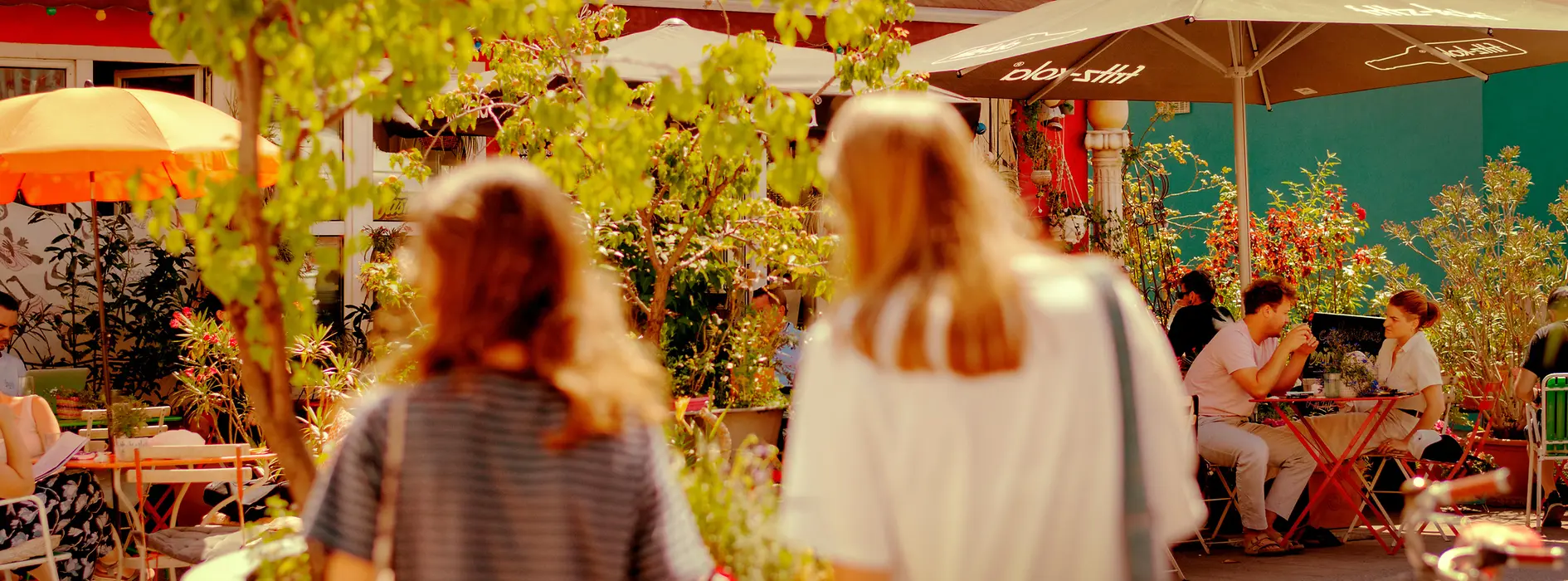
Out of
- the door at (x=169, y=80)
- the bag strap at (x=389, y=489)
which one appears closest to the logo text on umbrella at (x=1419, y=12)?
the bag strap at (x=389, y=489)

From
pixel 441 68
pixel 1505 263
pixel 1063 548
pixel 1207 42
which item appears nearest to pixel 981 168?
pixel 1063 548

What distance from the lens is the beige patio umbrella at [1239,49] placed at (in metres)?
6.48

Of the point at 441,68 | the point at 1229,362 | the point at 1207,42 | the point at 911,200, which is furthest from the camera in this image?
the point at 1207,42

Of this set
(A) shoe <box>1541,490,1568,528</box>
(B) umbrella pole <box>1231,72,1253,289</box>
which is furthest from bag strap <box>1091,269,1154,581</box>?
(A) shoe <box>1541,490,1568,528</box>

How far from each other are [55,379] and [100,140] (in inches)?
114

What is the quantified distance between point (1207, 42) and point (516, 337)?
271 inches

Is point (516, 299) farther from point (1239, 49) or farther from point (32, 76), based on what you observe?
point (32, 76)

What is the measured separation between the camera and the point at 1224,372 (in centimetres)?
730

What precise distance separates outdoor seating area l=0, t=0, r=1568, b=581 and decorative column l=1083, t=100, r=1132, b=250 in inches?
1.8

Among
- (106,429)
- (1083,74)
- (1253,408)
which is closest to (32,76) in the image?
(106,429)

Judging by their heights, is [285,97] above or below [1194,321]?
above

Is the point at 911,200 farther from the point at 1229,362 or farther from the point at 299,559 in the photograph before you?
the point at 1229,362

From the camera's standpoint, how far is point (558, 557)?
6.49 feet

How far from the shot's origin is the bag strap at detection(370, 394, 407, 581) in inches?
77.2
